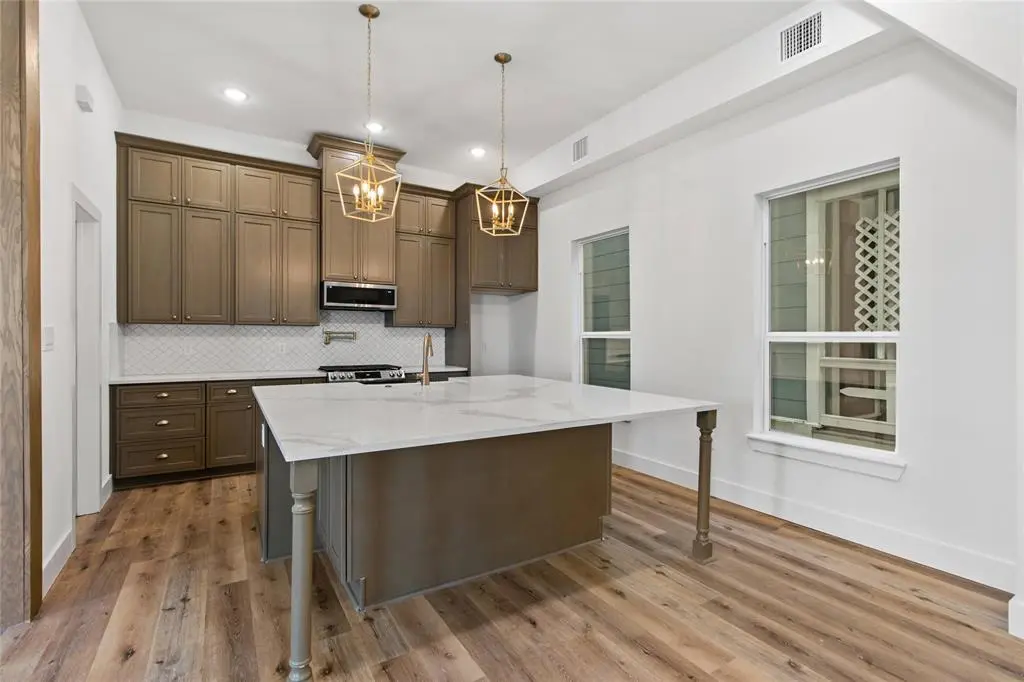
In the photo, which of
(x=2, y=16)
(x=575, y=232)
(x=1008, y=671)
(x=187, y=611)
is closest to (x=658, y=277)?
(x=575, y=232)

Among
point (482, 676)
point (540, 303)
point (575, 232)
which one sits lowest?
point (482, 676)

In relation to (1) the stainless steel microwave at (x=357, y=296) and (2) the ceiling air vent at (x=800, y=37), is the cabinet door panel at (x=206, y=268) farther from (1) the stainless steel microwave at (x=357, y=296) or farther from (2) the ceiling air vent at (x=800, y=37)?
(2) the ceiling air vent at (x=800, y=37)

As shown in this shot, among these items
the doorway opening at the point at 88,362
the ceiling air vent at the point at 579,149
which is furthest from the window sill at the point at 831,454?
the doorway opening at the point at 88,362

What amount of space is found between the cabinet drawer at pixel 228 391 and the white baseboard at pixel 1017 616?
15.6 ft

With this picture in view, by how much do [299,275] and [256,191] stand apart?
0.82 metres

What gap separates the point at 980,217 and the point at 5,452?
4.33 m

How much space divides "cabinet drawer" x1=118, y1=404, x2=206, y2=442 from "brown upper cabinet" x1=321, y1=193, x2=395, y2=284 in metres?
1.62

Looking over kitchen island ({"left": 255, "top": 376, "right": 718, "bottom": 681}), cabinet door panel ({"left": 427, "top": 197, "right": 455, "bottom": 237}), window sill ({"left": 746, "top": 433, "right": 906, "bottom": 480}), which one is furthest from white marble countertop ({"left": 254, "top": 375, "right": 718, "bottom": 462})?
cabinet door panel ({"left": 427, "top": 197, "right": 455, "bottom": 237})

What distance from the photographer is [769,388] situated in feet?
11.6

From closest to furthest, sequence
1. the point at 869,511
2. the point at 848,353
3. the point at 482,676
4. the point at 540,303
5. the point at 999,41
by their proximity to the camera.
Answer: the point at 482,676
the point at 999,41
the point at 869,511
the point at 848,353
the point at 540,303

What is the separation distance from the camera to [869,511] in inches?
114

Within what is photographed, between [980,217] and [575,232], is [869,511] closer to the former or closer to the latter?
[980,217]

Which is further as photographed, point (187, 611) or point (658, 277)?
point (658, 277)

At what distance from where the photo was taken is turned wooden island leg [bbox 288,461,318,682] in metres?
1.65
